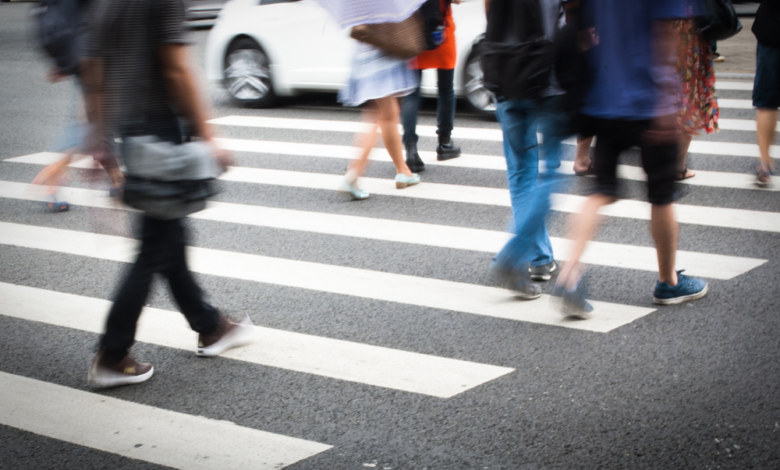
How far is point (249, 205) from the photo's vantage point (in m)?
6.35

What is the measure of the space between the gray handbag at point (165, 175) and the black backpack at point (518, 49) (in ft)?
4.63

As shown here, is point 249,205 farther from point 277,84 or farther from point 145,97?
point 277,84

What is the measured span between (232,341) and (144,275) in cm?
62

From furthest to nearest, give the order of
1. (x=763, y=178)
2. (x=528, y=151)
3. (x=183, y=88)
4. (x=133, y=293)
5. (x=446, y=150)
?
(x=446, y=150)
(x=763, y=178)
(x=528, y=151)
(x=133, y=293)
(x=183, y=88)

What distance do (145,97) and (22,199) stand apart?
4.13 metres

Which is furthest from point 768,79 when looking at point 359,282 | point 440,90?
point 359,282

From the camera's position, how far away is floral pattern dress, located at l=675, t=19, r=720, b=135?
532 cm

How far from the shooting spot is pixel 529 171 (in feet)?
14.2

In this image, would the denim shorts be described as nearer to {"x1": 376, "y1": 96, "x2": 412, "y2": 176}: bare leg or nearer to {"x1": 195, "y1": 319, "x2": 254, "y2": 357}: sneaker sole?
{"x1": 376, "y1": 96, "x2": 412, "y2": 176}: bare leg

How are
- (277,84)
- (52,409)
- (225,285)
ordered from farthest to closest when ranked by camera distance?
1. (277,84)
2. (225,285)
3. (52,409)

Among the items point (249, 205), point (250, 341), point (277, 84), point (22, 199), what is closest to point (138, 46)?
point (250, 341)

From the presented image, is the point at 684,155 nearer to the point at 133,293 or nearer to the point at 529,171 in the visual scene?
the point at 529,171

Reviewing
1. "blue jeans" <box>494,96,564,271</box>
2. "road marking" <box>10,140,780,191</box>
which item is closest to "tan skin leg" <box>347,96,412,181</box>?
"road marking" <box>10,140,780,191</box>

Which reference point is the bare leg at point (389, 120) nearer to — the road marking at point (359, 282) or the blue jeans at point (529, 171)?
the road marking at point (359, 282)
